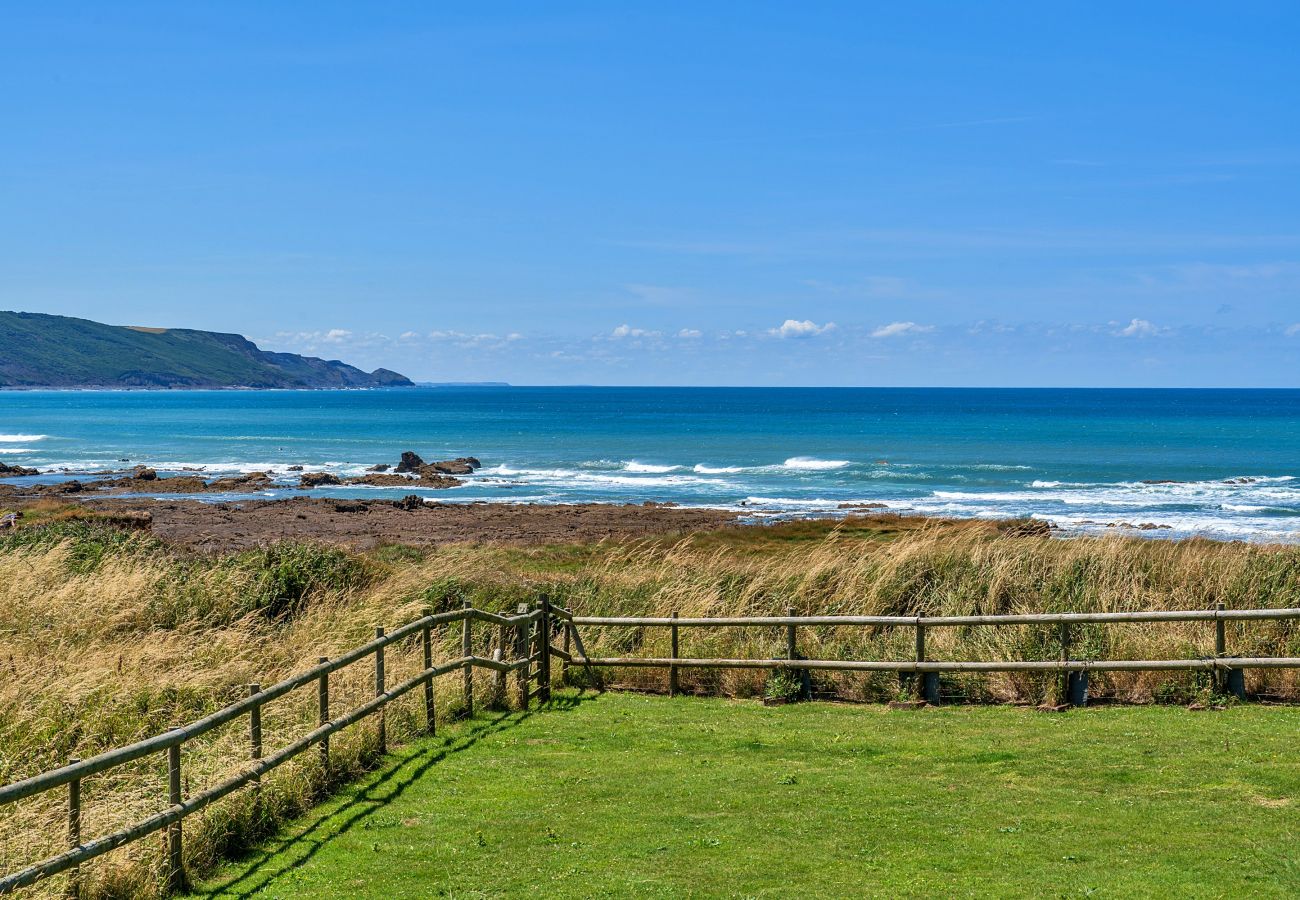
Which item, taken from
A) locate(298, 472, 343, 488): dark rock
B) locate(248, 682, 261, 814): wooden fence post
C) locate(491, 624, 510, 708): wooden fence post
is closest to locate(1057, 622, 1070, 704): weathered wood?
locate(491, 624, 510, 708): wooden fence post

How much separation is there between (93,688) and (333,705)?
2.16 m

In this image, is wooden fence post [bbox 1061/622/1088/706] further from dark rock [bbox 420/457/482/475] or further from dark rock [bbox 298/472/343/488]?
dark rock [bbox 420/457/482/475]

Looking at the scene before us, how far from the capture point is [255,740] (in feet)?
30.3

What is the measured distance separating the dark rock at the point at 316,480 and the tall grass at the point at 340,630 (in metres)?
42.5

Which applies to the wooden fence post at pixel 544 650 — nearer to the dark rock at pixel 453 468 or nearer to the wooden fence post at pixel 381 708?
the wooden fence post at pixel 381 708

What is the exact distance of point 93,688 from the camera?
32.9 feet

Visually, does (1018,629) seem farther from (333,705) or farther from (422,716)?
(333,705)

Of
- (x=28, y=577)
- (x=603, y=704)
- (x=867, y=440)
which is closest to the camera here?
(x=603, y=704)

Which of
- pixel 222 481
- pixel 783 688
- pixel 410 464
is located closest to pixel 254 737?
pixel 783 688

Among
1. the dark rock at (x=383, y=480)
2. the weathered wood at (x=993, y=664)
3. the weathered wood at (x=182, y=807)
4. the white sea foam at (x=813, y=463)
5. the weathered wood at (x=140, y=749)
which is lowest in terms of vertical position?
the dark rock at (x=383, y=480)

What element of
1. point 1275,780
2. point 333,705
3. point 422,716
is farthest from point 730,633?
point 1275,780

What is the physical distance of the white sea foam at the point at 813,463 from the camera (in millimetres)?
74625

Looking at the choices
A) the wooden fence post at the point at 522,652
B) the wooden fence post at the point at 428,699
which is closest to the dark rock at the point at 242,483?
the wooden fence post at the point at 522,652

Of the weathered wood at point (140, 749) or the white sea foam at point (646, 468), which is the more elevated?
the weathered wood at point (140, 749)
